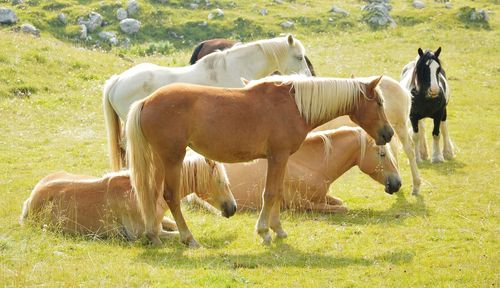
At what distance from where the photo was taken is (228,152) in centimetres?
764

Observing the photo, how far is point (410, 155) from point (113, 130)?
4873 mm

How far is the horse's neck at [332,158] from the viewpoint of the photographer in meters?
9.95

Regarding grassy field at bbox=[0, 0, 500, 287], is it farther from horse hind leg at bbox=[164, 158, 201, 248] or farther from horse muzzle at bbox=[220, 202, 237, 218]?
horse muzzle at bbox=[220, 202, 237, 218]

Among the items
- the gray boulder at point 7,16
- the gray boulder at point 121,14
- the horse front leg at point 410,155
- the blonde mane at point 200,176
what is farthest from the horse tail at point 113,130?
the gray boulder at point 121,14

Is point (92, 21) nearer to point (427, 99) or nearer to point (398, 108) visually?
point (427, 99)

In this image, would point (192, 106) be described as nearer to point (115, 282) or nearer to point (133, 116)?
point (133, 116)

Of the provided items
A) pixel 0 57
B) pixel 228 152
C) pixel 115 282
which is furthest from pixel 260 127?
pixel 0 57

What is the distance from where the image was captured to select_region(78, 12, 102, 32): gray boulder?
28545mm

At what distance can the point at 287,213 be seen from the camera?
9.41 meters

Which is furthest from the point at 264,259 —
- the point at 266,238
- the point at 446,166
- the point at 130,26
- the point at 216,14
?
the point at 216,14

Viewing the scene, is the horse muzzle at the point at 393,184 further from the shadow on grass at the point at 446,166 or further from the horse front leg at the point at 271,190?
the shadow on grass at the point at 446,166

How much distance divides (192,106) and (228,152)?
0.69 meters

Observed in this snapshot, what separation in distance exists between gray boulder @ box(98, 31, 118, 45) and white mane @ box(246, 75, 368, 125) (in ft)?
67.7

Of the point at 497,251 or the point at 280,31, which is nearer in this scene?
the point at 497,251
